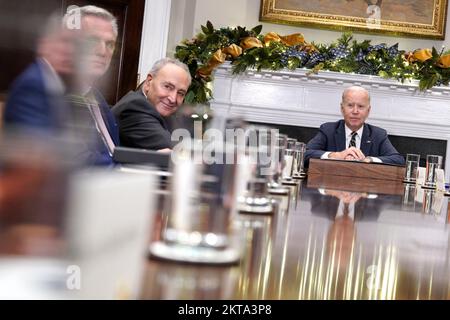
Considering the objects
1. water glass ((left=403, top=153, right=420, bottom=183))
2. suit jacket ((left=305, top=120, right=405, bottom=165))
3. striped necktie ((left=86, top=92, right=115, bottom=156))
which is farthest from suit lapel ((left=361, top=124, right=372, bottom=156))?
striped necktie ((left=86, top=92, right=115, bottom=156))

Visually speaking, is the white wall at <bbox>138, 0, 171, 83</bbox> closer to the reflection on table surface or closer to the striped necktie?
the striped necktie

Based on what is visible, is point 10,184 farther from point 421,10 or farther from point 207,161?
point 421,10

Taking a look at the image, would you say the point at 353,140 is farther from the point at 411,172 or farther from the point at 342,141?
the point at 411,172

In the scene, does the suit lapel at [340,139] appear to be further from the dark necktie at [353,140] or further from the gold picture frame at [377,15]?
the gold picture frame at [377,15]

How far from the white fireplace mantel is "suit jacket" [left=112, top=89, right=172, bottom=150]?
3.27 metres

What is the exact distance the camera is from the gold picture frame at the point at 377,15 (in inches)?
278

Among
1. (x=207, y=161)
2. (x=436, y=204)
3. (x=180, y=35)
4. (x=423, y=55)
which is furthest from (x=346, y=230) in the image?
(x=180, y=35)

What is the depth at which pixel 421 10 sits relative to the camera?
23.2ft

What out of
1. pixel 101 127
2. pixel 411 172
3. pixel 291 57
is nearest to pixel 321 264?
pixel 101 127

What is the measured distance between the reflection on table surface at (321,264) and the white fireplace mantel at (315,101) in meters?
5.36

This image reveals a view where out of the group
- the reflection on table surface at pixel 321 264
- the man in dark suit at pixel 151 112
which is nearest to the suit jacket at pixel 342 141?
the man in dark suit at pixel 151 112

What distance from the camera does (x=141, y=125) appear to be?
3506 millimetres

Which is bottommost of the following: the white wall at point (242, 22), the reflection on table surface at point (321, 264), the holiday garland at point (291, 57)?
the reflection on table surface at point (321, 264)

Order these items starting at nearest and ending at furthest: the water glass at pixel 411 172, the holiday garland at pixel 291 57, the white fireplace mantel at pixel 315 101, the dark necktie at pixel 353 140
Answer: the water glass at pixel 411 172, the dark necktie at pixel 353 140, the holiday garland at pixel 291 57, the white fireplace mantel at pixel 315 101
